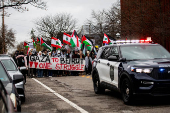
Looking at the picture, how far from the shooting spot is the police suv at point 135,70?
7879 millimetres

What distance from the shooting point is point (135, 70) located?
8.04m

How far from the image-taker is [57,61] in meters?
23.2

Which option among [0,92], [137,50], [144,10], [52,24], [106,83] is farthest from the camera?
[52,24]

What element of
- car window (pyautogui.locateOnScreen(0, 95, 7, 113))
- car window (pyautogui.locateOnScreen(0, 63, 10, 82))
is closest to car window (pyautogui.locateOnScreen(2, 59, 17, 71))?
car window (pyautogui.locateOnScreen(0, 63, 10, 82))

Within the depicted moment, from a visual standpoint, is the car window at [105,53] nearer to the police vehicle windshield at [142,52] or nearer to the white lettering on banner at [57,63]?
the police vehicle windshield at [142,52]

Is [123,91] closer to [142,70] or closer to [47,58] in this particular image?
[142,70]

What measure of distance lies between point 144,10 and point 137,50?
2113cm

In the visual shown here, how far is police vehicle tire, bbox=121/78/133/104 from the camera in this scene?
812cm

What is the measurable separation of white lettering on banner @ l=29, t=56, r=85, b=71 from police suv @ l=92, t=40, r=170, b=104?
12098 millimetres

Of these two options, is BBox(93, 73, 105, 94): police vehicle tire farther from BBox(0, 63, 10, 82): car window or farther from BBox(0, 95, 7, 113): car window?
BBox(0, 95, 7, 113): car window

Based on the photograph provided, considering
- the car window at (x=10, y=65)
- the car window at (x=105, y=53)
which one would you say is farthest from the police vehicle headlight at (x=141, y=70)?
the car window at (x=10, y=65)

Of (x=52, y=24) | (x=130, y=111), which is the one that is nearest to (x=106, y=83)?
(x=130, y=111)

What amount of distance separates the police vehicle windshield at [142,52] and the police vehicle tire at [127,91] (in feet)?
2.70

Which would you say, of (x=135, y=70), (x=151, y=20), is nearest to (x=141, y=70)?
(x=135, y=70)
